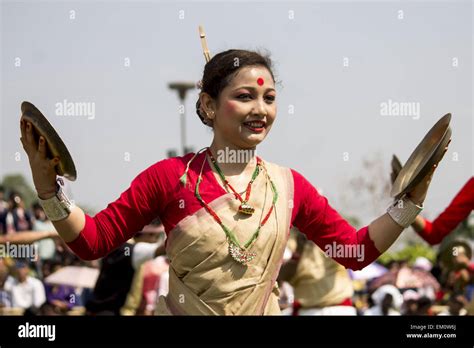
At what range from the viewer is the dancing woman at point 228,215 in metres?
5.35

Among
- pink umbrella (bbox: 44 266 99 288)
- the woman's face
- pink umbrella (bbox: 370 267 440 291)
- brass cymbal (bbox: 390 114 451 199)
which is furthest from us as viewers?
pink umbrella (bbox: 370 267 440 291)

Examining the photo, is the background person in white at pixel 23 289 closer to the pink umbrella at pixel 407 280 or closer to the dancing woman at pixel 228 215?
the pink umbrella at pixel 407 280

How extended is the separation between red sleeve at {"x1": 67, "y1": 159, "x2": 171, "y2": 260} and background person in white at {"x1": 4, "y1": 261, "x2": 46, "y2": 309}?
686 centimetres

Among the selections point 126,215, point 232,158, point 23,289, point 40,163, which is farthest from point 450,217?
point 23,289

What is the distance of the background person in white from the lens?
1214cm

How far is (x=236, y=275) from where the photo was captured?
5.36m

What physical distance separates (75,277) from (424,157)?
6.94 m

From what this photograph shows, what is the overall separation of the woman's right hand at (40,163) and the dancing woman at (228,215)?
0.05 m

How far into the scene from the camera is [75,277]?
1183 cm

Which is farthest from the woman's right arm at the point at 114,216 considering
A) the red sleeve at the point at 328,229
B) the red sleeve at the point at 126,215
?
the red sleeve at the point at 328,229

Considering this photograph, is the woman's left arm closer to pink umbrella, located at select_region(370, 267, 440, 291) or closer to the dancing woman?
the dancing woman

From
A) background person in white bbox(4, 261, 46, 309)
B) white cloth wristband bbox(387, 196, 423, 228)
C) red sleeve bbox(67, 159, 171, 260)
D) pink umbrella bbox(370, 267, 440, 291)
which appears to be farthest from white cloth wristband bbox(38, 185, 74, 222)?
pink umbrella bbox(370, 267, 440, 291)
